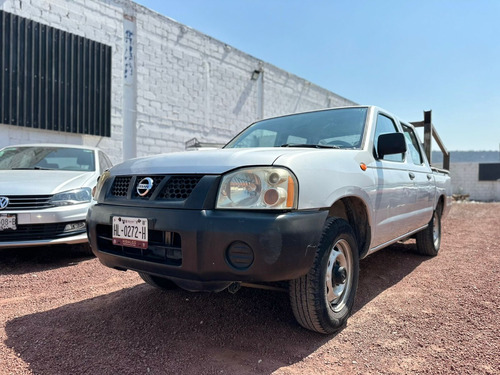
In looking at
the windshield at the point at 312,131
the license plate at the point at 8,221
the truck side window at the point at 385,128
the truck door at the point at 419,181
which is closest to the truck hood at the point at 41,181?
the license plate at the point at 8,221

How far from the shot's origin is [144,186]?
2152 millimetres

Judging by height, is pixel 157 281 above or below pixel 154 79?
below

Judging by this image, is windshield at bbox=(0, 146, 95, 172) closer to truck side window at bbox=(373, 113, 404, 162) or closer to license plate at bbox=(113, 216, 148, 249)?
license plate at bbox=(113, 216, 148, 249)

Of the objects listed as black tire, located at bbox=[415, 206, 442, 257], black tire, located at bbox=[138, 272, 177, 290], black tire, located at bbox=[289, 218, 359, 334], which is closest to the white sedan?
black tire, located at bbox=[138, 272, 177, 290]

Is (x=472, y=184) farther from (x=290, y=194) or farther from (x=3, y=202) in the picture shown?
(x=3, y=202)

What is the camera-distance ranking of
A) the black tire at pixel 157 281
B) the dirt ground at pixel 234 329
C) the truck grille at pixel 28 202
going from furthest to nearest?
the truck grille at pixel 28 202 < the black tire at pixel 157 281 < the dirt ground at pixel 234 329

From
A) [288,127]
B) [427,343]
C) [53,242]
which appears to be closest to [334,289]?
Answer: [427,343]

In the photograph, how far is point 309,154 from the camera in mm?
2141

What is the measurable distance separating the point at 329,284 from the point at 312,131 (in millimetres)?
1397

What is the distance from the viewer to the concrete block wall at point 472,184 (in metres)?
20.6

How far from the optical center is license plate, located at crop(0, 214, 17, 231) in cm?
369

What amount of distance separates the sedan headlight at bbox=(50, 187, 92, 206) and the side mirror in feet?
11.0

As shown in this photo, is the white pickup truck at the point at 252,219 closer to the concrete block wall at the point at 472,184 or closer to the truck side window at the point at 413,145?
the truck side window at the point at 413,145

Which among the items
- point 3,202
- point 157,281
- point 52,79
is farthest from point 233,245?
point 52,79
